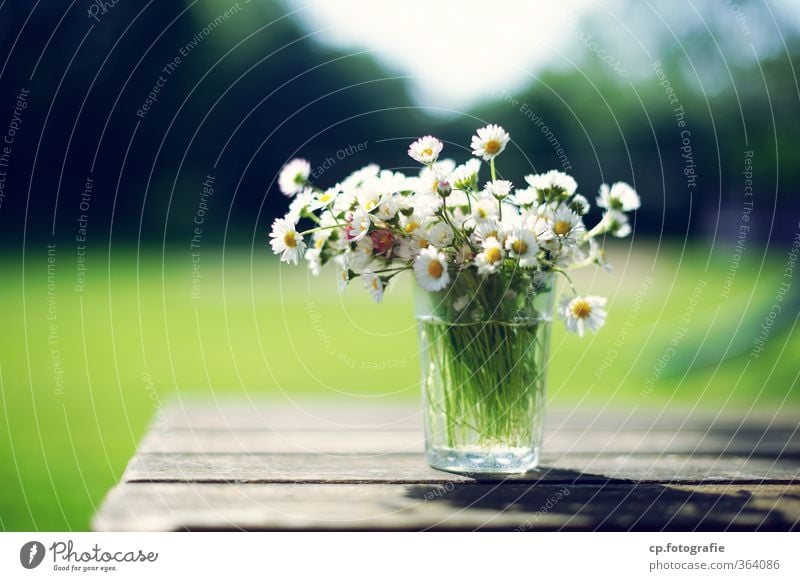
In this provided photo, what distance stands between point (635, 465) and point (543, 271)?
331mm

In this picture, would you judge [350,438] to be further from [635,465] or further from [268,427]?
[635,465]

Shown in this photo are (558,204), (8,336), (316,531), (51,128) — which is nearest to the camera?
(316,531)

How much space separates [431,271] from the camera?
3.59ft

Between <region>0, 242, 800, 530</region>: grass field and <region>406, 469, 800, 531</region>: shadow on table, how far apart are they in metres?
0.80

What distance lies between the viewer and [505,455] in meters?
1.18

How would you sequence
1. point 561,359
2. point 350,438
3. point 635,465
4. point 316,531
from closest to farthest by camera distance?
point 316,531
point 635,465
point 350,438
point 561,359

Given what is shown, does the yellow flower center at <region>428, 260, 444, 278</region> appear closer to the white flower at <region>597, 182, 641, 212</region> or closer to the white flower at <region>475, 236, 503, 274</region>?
the white flower at <region>475, 236, 503, 274</region>

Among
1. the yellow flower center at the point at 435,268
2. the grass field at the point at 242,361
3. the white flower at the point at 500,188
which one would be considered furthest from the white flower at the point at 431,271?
the grass field at the point at 242,361

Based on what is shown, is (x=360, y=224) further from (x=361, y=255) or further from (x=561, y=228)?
(x=561, y=228)

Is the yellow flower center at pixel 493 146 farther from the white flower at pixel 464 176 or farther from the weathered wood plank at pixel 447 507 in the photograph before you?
the weathered wood plank at pixel 447 507

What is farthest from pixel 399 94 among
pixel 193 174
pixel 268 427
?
pixel 268 427

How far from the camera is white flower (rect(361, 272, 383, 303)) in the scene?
1.12 m

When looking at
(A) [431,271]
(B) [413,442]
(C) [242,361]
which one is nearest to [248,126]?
(C) [242,361]

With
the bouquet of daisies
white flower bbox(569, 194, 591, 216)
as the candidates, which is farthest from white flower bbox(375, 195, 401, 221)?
white flower bbox(569, 194, 591, 216)
